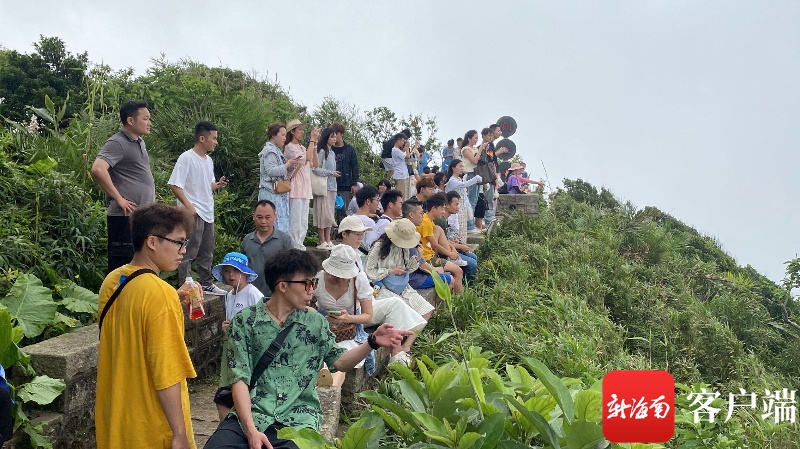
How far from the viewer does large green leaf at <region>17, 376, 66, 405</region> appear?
3730 millimetres

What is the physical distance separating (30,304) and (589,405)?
3214mm

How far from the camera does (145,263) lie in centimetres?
292

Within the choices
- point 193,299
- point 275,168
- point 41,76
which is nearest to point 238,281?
point 193,299

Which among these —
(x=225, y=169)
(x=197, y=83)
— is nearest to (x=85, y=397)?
(x=225, y=169)

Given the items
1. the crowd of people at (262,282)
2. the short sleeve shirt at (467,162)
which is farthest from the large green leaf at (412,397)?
the short sleeve shirt at (467,162)

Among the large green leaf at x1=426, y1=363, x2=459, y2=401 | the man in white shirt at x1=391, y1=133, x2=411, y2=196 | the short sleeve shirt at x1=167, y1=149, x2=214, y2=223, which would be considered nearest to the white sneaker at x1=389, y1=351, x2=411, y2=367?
the short sleeve shirt at x1=167, y1=149, x2=214, y2=223

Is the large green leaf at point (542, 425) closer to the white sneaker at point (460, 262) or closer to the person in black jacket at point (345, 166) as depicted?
the white sneaker at point (460, 262)

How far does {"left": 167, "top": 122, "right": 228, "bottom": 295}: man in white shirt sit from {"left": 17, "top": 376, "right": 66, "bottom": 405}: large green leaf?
196 centimetres

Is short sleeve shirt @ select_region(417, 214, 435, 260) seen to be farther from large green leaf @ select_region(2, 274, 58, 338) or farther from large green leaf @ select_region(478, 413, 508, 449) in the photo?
large green leaf @ select_region(478, 413, 508, 449)

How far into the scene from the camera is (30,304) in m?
4.39

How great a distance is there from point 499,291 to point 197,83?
5.07m

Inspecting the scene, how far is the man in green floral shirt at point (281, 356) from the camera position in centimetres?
301

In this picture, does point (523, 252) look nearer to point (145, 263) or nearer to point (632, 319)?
point (632, 319)

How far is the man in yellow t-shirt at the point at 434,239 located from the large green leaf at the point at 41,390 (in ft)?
14.3
